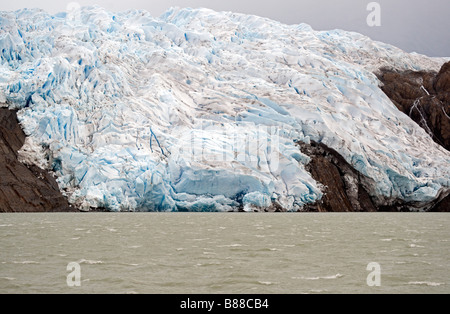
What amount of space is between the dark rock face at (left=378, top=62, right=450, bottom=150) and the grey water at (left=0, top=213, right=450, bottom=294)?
4456 centimetres

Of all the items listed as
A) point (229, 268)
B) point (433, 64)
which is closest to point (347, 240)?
point (229, 268)

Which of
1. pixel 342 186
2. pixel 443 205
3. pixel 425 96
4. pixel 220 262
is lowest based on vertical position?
pixel 443 205

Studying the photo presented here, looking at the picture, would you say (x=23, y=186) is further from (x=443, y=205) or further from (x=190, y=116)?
(x=443, y=205)

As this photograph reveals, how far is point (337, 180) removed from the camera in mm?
46031

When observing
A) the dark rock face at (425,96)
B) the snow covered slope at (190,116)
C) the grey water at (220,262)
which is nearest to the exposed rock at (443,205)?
the snow covered slope at (190,116)

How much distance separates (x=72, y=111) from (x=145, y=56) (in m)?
15.2

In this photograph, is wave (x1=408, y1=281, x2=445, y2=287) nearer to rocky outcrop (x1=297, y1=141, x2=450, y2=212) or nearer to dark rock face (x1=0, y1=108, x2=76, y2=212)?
dark rock face (x1=0, y1=108, x2=76, y2=212)

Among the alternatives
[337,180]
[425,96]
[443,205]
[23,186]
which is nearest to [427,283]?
[23,186]

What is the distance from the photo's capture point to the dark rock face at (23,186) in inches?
1439

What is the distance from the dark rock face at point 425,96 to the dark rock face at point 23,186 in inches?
1701

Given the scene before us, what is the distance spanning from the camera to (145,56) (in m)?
53.8

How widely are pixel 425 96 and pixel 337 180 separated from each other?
2473 cm
